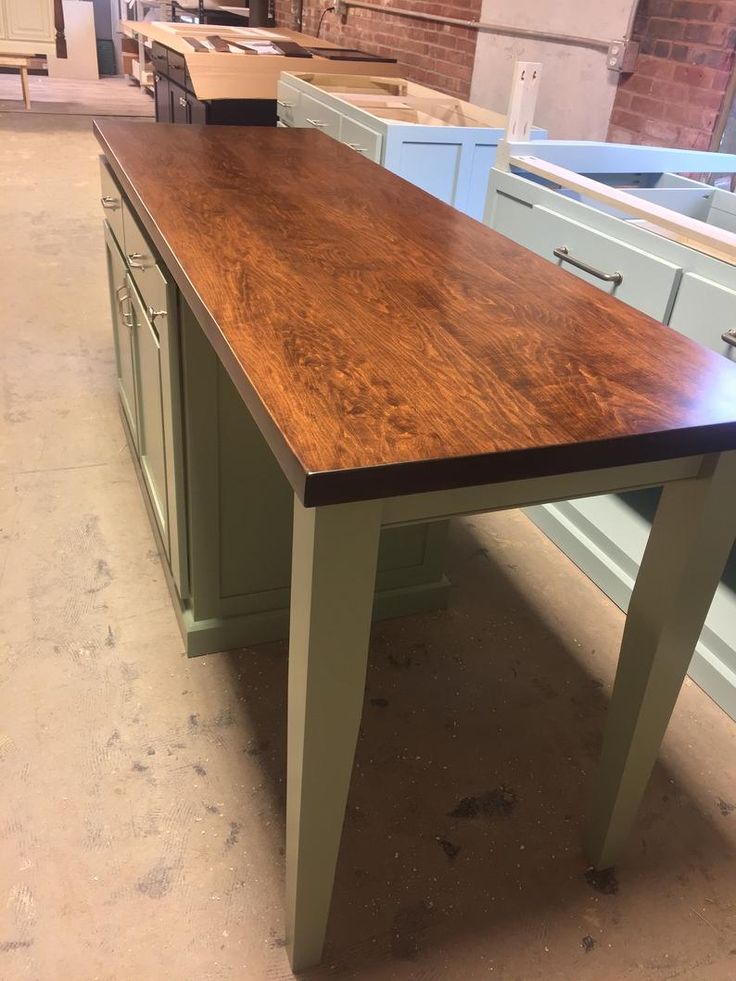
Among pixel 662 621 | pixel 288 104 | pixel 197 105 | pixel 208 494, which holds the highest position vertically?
pixel 288 104

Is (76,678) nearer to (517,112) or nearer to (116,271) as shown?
(116,271)

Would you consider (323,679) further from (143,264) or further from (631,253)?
(631,253)

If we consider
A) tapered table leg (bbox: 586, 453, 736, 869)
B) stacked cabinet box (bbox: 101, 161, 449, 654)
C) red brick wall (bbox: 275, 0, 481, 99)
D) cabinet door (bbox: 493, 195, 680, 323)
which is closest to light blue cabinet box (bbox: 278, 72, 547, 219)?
cabinet door (bbox: 493, 195, 680, 323)

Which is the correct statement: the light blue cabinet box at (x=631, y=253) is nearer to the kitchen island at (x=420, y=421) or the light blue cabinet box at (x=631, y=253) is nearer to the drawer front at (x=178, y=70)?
the kitchen island at (x=420, y=421)

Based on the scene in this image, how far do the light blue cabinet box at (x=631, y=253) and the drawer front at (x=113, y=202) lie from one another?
1015mm

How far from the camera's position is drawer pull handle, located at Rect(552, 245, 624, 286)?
1.80 metres

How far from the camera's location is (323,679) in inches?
36.5

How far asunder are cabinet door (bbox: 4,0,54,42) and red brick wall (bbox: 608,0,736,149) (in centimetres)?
551

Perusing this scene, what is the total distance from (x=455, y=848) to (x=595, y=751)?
0.39 meters

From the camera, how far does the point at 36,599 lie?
187 cm

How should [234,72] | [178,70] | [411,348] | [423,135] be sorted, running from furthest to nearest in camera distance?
1. [178,70]
2. [234,72]
3. [423,135]
4. [411,348]

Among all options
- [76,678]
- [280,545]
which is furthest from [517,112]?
[76,678]

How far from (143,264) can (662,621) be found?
117cm

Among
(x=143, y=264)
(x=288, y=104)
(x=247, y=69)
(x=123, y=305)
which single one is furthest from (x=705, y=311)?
(x=247, y=69)
